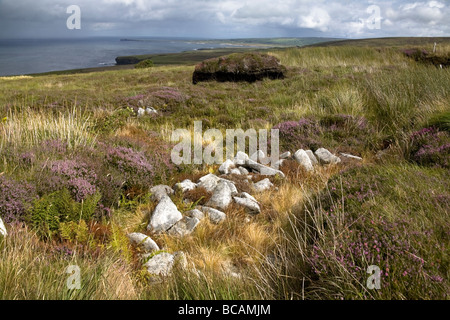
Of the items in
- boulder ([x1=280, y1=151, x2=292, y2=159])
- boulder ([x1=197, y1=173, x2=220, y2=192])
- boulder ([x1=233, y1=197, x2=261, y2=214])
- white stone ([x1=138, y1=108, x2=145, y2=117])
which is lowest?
boulder ([x1=233, y1=197, x2=261, y2=214])

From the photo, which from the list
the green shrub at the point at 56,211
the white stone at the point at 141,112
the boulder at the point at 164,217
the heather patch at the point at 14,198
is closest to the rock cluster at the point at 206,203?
the boulder at the point at 164,217

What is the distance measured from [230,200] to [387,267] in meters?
2.81

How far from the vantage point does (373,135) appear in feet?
24.4

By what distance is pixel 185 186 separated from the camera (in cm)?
522

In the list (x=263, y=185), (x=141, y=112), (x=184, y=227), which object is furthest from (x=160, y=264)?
(x=141, y=112)

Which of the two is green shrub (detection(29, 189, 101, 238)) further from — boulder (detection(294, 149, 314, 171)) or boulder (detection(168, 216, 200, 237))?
boulder (detection(294, 149, 314, 171))

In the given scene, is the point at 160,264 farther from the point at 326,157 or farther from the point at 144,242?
the point at 326,157

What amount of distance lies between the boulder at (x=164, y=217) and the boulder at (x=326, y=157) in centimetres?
360

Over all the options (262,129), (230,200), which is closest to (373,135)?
(262,129)

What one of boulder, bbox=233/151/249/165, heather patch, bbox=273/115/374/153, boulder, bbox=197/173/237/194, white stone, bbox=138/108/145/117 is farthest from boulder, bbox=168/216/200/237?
white stone, bbox=138/108/145/117

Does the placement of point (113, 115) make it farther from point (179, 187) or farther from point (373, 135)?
point (373, 135)

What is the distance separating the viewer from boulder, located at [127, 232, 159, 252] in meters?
3.56

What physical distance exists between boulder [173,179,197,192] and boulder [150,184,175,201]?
126 mm

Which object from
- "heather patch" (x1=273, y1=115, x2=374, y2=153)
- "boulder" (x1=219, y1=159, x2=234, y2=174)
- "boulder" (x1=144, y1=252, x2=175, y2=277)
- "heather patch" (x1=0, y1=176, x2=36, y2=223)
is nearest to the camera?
"boulder" (x1=144, y1=252, x2=175, y2=277)
